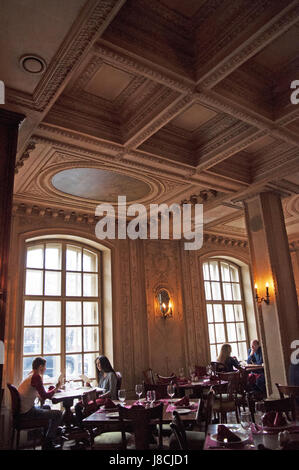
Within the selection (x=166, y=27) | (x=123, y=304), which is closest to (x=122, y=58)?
(x=166, y=27)

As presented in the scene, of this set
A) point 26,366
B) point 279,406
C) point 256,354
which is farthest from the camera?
point 256,354

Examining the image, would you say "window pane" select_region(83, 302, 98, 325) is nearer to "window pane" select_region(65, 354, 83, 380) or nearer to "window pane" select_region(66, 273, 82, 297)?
"window pane" select_region(66, 273, 82, 297)

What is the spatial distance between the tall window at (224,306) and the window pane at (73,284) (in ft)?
13.6

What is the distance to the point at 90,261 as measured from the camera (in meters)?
9.08

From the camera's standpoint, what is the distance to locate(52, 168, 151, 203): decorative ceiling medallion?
265 inches

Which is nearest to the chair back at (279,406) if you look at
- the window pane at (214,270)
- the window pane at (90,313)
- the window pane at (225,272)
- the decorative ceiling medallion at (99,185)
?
the decorative ceiling medallion at (99,185)

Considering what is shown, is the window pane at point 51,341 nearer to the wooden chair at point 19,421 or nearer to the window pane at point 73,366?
the window pane at point 73,366

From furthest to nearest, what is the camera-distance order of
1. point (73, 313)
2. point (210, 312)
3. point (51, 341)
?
1. point (210, 312)
2. point (73, 313)
3. point (51, 341)

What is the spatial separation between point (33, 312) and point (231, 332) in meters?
6.29

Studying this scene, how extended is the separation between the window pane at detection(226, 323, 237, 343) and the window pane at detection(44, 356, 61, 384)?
5498 mm

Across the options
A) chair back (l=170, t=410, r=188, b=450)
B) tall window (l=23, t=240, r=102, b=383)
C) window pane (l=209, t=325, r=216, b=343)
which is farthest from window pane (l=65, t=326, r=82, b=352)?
chair back (l=170, t=410, r=188, b=450)

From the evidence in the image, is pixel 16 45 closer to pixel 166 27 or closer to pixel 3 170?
pixel 3 170

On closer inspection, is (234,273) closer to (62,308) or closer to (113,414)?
(62,308)

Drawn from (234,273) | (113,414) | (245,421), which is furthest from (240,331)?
(245,421)
